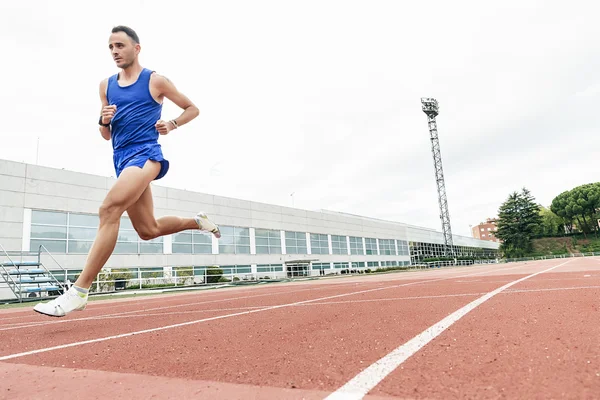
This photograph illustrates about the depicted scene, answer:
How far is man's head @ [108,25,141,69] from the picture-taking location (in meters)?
3.48

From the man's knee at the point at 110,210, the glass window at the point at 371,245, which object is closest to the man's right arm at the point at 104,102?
the man's knee at the point at 110,210

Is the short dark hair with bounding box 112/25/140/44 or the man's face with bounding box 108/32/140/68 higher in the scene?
the short dark hair with bounding box 112/25/140/44

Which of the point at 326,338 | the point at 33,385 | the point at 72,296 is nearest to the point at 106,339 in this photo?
the point at 72,296

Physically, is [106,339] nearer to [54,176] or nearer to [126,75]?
[126,75]

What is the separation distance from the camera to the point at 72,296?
319 centimetres

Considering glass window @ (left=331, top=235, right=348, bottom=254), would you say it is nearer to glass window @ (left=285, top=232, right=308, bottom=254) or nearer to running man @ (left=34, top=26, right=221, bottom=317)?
glass window @ (left=285, top=232, right=308, bottom=254)

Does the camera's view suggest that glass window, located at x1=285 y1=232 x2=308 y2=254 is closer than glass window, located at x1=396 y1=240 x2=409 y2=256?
Yes

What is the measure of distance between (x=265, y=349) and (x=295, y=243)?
39.8 metres

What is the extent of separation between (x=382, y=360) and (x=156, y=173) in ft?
8.60

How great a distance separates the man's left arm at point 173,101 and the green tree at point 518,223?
87941 millimetres

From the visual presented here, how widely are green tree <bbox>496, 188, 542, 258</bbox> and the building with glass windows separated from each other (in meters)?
32.8

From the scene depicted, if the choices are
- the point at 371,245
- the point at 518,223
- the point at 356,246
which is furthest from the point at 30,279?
the point at 518,223

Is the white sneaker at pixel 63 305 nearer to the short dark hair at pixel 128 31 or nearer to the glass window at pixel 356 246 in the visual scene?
the short dark hair at pixel 128 31

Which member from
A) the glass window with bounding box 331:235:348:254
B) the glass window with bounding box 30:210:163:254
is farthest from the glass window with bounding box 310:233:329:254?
the glass window with bounding box 30:210:163:254
